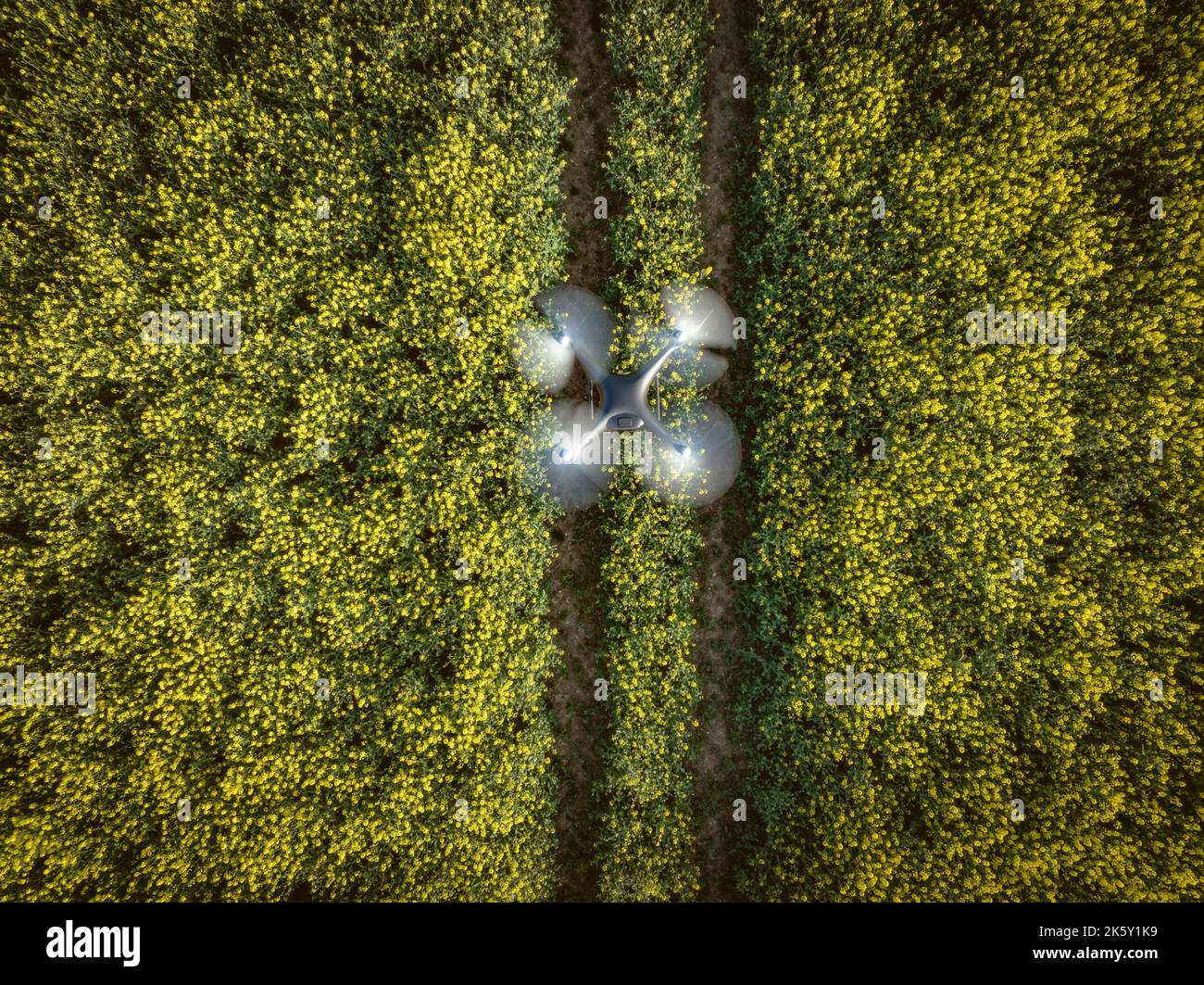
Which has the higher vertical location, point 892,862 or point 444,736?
point 444,736

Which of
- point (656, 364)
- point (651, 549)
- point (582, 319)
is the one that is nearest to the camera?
point (656, 364)

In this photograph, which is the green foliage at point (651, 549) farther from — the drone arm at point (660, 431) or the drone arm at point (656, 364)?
the drone arm at point (660, 431)

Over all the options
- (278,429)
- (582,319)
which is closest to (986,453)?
(582,319)

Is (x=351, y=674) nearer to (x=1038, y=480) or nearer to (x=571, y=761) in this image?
(x=571, y=761)

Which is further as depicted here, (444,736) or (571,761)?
(571,761)

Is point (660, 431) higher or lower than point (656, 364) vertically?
lower

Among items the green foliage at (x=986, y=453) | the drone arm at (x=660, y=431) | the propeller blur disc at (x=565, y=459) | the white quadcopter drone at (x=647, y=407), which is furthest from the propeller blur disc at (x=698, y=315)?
the propeller blur disc at (x=565, y=459)

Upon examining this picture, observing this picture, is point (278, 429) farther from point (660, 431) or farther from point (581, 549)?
point (660, 431)

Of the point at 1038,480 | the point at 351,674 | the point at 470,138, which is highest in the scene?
the point at 470,138
